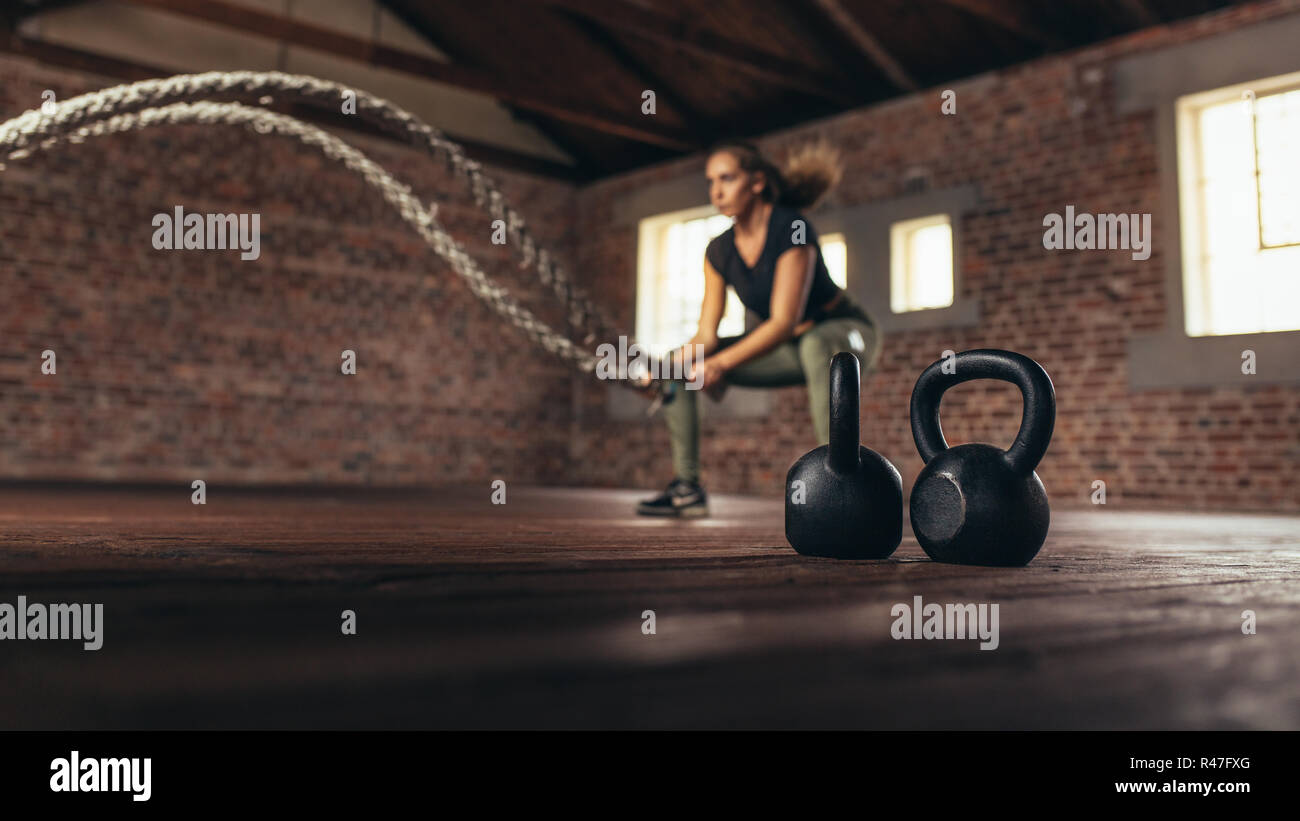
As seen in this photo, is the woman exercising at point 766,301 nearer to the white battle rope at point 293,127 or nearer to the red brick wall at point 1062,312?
the white battle rope at point 293,127

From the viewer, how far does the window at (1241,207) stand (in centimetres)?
513

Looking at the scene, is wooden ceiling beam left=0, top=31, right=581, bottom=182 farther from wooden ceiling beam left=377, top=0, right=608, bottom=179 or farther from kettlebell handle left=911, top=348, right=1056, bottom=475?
kettlebell handle left=911, top=348, right=1056, bottom=475

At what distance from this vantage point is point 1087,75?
236 inches

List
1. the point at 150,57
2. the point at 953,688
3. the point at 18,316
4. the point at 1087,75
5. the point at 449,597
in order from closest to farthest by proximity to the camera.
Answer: the point at 953,688, the point at 449,597, the point at 1087,75, the point at 18,316, the point at 150,57

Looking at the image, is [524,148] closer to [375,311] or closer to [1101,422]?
[375,311]

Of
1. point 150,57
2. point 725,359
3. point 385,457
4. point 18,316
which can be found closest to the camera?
point 725,359

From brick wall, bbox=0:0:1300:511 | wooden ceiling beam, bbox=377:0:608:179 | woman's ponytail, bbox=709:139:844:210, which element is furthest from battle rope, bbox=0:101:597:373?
wooden ceiling beam, bbox=377:0:608:179

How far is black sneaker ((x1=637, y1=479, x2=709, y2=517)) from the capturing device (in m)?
2.87

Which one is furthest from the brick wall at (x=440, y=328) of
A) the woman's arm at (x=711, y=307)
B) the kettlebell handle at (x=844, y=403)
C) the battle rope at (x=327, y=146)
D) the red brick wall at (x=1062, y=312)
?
the kettlebell handle at (x=844, y=403)

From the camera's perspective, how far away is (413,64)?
6.85 m

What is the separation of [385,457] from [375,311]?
1225 millimetres

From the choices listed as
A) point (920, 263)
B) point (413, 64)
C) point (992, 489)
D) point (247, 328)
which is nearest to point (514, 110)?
point (413, 64)

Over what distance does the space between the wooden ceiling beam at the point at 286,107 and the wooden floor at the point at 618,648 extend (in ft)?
Result: 22.6
